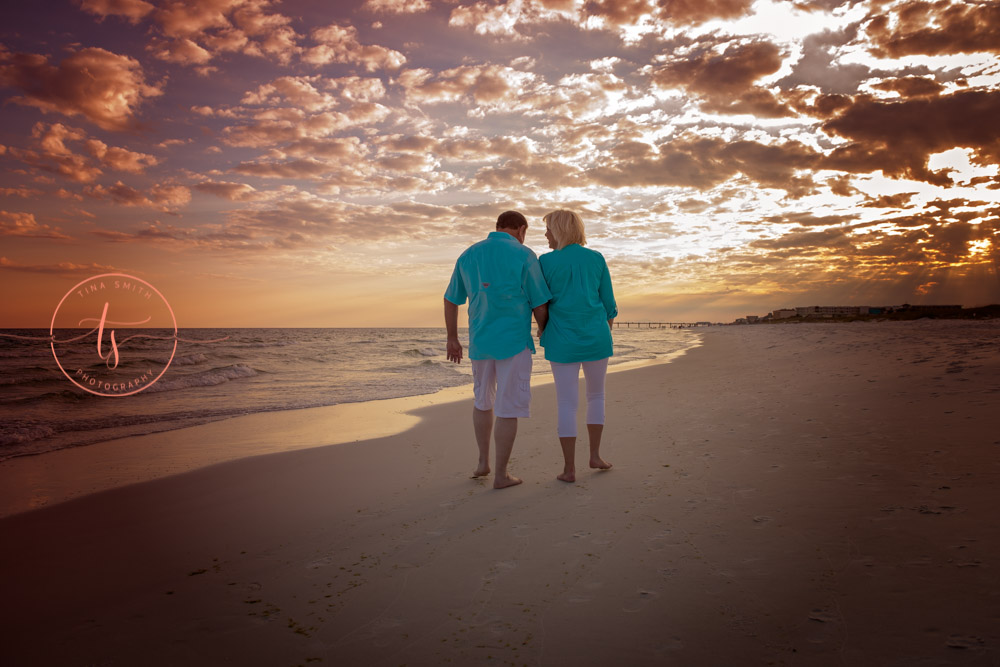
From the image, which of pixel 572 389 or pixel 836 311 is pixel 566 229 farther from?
pixel 836 311

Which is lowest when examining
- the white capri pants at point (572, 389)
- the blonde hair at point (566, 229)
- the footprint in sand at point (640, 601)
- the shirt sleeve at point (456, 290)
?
the footprint in sand at point (640, 601)

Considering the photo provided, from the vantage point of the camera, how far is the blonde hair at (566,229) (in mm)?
4277

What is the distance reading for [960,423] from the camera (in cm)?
459

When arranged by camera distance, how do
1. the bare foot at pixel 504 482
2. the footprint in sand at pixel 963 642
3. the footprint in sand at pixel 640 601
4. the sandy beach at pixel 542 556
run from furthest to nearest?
the bare foot at pixel 504 482 < the footprint in sand at pixel 640 601 < the sandy beach at pixel 542 556 < the footprint in sand at pixel 963 642

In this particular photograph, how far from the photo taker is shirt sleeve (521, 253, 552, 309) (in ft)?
13.1

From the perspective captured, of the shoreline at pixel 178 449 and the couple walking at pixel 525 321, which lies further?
the shoreline at pixel 178 449

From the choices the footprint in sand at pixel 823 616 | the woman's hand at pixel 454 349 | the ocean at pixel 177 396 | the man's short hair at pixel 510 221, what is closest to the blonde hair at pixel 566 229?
the man's short hair at pixel 510 221

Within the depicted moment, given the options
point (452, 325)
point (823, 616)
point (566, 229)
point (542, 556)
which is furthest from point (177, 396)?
point (823, 616)

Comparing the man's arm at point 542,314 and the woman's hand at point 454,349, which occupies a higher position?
the man's arm at point 542,314

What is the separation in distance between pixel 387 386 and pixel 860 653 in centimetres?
1156

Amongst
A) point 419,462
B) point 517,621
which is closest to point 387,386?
point 419,462

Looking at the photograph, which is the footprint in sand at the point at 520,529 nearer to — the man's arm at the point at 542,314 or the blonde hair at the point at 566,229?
the man's arm at the point at 542,314

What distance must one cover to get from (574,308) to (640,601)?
7.76ft

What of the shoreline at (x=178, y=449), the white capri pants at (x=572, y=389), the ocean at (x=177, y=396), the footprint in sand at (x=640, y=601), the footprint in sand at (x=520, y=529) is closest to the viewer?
the footprint in sand at (x=640, y=601)
